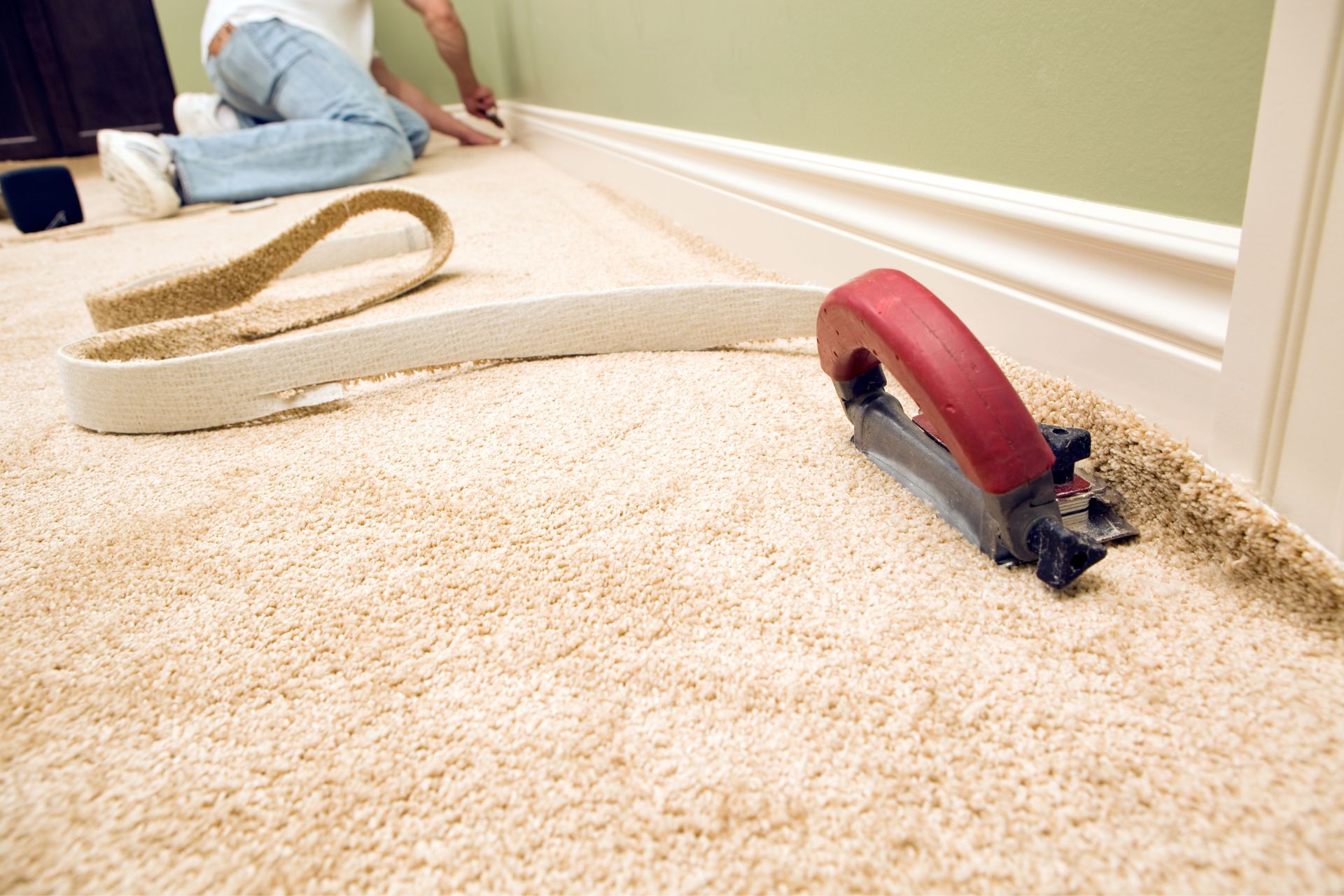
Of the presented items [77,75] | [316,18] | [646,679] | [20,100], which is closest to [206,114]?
[316,18]

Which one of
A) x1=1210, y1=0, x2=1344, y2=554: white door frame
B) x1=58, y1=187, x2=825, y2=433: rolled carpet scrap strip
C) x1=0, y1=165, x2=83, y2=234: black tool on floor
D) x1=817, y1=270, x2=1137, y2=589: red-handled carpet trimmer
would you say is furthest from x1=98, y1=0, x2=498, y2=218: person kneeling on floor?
x1=1210, y1=0, x2=1344, y2=554: white door frame

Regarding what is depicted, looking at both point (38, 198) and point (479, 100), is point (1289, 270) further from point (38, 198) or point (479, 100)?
point (479, 100)

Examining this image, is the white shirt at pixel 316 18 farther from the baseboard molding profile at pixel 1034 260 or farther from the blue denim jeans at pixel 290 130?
the baseboard molding profile at pixel 1034 260

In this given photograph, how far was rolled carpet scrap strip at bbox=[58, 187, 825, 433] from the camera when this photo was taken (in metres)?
0.63

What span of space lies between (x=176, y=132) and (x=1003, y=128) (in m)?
3.91

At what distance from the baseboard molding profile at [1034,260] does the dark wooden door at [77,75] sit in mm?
3585

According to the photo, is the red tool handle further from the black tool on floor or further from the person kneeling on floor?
the black tool on floor

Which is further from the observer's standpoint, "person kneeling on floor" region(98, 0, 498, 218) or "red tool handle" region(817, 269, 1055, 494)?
"person kneeling on floor" region(98, 0, 498, 218)

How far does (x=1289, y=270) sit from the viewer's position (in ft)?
1.15

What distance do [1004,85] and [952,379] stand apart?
1.04 ft

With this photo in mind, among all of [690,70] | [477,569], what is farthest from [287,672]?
[690,70]

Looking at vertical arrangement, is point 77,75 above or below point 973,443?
above

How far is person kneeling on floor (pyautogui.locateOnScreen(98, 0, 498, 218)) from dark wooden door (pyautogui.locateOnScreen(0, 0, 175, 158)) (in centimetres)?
137

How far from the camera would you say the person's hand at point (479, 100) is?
2.65m
